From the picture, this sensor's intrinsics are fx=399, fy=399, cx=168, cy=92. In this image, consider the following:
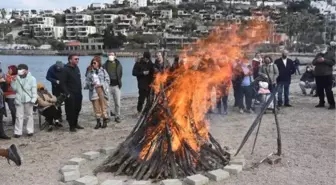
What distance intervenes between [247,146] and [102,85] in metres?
4.51

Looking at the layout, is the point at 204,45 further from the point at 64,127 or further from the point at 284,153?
the point at 64,127

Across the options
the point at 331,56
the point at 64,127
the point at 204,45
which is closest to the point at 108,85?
the point at 64,127

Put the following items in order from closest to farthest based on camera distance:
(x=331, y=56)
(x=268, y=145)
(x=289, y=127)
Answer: (x=268, y=145)
(x=289, y=127)
(x=331, y=56)

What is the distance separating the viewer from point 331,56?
14.0 metres

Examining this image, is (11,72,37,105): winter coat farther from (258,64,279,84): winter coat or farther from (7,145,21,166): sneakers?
(258,64,279,84): winter coat

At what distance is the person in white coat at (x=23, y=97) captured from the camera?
10211 millimetres

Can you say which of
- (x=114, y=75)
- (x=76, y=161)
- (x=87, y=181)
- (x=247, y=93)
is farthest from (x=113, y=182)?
(x=247, y=93)

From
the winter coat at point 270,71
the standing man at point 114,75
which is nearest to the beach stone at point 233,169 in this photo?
the standing man at point 114,75

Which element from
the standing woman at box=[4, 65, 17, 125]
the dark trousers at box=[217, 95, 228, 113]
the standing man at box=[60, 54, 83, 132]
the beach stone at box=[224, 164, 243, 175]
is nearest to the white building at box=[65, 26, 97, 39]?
the dark trousers at box=[217, 95, 228, 113]

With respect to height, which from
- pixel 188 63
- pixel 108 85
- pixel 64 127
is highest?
pixel 188 63

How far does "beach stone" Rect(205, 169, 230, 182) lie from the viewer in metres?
6.50

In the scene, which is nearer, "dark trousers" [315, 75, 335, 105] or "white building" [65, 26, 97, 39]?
"dark trousers" [315, 75, 335, 105]

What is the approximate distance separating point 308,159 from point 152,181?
316cm

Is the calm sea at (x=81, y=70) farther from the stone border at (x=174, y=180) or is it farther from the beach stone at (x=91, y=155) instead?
the stone border at (x=174, y=180)
